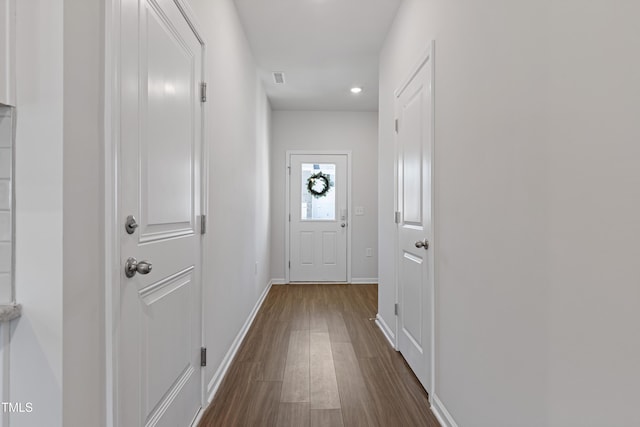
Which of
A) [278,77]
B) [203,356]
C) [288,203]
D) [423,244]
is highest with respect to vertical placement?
[278,77]

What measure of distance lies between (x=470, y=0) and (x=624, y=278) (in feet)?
4.27

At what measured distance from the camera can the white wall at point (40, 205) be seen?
32.7 inches

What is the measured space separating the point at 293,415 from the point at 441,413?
0.76 meters

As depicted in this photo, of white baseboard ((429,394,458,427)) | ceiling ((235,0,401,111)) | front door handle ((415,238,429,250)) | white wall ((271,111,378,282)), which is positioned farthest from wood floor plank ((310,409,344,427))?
white wall ((271,111,378,282))

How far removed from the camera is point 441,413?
1.81 metres

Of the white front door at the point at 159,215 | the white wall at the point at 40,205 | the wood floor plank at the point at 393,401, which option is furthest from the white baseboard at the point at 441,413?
the white wall at the point at 40,205

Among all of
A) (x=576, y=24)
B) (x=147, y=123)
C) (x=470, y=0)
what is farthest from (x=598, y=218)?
(x=147, y=123)

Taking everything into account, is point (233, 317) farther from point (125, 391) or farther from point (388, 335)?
point (125, 391)

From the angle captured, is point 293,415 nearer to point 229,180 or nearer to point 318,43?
point 229,180

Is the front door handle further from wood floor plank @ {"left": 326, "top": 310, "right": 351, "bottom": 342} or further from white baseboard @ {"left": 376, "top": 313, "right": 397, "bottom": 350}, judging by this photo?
wood floor plank @ {"left": 326, "top": 310, "right": 351, "bottom": 342}

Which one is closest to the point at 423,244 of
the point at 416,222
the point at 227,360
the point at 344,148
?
the point at 416,222

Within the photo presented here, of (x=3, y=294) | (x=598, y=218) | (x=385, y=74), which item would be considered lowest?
(x=3, y=294)

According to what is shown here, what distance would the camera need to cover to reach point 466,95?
1.59 m

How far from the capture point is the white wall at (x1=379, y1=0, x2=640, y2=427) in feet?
2.64
